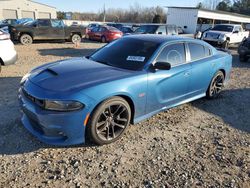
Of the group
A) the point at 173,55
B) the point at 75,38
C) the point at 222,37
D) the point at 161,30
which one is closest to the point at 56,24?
the point at 75,38

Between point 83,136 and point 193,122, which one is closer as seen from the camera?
point 83,136

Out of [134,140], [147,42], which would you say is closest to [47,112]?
[134,140]

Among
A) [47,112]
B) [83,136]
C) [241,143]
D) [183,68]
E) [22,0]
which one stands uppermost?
[22,0]

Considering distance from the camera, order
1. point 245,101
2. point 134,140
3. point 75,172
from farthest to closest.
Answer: point 245,101
point 134,140
point 75,172

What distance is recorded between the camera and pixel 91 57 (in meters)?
4.77

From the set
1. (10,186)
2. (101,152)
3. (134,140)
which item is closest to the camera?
(10,186)

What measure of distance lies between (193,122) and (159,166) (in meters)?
1.71

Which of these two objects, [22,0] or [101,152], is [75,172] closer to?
[101,152]

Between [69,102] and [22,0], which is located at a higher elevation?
[22,0]

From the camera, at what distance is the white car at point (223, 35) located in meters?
15.6

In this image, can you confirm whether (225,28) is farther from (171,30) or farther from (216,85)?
(216,85)

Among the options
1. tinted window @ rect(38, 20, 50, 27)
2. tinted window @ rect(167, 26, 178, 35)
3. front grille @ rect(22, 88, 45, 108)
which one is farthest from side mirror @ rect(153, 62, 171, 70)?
tinted window @ rect(38, 20, 50, 27)

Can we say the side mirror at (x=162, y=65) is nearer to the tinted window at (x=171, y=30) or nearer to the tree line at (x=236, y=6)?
the tinted window at (x=171, y=30)

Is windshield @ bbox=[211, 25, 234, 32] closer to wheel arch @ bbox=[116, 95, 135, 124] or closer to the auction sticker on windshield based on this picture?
the auction sticker on windshield
